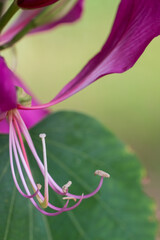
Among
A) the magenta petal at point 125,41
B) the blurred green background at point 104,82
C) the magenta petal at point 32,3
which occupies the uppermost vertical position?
the magenta petal at point 32,3

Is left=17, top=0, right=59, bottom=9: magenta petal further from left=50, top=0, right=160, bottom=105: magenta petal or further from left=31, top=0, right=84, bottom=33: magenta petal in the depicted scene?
left=31, top=0, right=84, bottom=33: magenta petal

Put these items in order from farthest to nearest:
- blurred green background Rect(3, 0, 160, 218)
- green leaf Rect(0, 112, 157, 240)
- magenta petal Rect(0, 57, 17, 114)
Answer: blurred green background Rect(3, 0, 160, 218) < green leaf Rect(0, 112, 157, 240) < magenta petal Rect(0, 57, 17, 114)

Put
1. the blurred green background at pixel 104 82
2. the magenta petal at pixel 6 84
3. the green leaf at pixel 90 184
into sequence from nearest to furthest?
1. the magenta petal at pixel 6 84
2. the green leaf at pixel 90 184
3. the blurred green background at pixel 104 82

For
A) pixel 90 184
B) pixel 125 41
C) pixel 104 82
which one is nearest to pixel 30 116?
pixel 90 184

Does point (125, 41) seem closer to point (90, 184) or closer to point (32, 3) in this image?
point (32, 3)

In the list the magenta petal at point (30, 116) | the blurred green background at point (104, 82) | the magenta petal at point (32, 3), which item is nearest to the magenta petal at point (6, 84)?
the magenta petal at point (32, 3)

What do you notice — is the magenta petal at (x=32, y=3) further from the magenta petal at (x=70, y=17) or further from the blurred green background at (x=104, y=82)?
the blurred green background at (x=104, y=82)

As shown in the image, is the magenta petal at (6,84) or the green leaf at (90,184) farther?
the green leaf at (90,184)

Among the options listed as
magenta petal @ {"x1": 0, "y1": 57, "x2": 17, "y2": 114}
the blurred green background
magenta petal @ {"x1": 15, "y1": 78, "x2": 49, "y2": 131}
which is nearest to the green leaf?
magenta petal @ {"x1": 15, "y1": 78, "x2": 49, "y2": 131}
